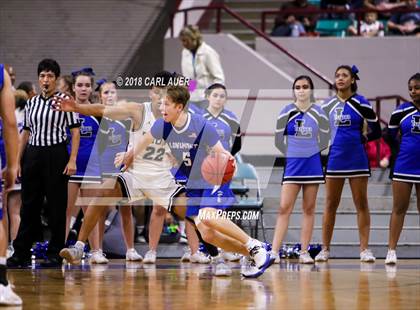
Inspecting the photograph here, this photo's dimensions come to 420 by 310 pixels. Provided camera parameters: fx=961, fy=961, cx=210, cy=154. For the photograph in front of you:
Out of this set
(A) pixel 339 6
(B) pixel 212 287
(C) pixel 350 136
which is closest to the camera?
(B) pixel 212 287

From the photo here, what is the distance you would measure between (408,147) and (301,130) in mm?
1098

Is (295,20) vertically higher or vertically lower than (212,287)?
higher

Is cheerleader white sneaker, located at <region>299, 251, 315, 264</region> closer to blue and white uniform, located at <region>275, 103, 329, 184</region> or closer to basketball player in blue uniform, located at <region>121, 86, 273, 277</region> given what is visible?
blue and white uniform, located at <region>275, 103, 329, 184</region>

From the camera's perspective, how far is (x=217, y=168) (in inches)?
322

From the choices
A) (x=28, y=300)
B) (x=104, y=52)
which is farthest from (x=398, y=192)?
(x=104, y=52)

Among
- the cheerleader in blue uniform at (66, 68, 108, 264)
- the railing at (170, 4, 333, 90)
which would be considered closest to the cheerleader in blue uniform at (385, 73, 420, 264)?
the cheerleader in blue uniform at (66, 68, 108, 264)

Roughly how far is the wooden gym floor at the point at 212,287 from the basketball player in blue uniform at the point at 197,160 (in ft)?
0.94

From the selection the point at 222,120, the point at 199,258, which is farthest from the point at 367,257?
the point at 222,120

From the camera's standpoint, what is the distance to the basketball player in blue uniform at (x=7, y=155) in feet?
20.8

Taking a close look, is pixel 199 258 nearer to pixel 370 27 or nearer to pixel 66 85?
pixel 66 85

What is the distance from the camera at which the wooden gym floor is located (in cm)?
655

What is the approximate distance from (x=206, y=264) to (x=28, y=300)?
3325 millimetres

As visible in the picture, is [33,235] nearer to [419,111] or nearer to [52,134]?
[52,134]

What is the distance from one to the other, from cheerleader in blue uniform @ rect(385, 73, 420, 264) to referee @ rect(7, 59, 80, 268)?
129 inches
